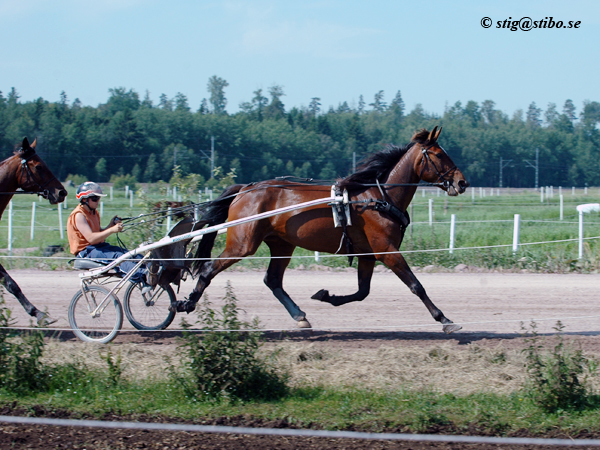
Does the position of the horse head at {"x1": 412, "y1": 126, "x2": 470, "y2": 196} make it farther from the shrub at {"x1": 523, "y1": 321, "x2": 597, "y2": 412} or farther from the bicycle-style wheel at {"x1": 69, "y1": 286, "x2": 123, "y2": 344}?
the bicycle-style wheel at {"x1": 69, "y1": 286, "x2": 123, "y2": 344}

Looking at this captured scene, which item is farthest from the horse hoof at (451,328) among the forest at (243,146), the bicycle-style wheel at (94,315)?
the forest at (243,146)

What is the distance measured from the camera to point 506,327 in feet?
23.4

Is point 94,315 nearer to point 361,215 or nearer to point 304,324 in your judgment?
point 304,324

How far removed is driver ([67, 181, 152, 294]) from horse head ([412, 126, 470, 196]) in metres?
3.19

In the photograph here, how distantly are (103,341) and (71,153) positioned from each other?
6222 cm

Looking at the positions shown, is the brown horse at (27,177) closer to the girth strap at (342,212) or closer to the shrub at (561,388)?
the girth strap at (342,212)

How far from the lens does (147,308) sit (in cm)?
708

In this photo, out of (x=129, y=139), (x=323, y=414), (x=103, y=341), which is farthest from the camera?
(x=129, y=139)

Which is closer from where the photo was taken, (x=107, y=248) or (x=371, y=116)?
(x=107, y=248)

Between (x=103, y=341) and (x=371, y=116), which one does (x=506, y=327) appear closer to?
(x=103, y=341)

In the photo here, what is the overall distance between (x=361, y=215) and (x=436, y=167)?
3.18 feet

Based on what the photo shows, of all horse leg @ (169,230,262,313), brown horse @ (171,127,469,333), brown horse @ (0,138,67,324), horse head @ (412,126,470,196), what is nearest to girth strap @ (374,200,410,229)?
brown horse @ (171,127,469,333)

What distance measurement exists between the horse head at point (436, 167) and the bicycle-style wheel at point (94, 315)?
3.52 meters

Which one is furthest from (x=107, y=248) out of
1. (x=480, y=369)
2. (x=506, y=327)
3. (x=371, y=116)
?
(x=371, y=116)
